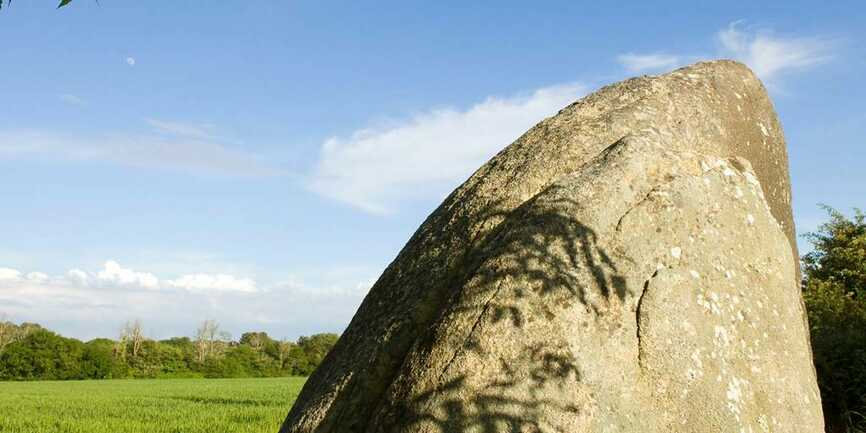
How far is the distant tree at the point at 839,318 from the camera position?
51.0ft

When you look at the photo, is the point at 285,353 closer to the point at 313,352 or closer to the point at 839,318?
the point at 313,352

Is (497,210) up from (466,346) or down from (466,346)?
up

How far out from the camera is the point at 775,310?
20.1 ft

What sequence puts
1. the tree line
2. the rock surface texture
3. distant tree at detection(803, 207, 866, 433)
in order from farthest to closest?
1. the tree line
2. distant tree at detection(803, 207, 866, 433)
3. the rock surface texture

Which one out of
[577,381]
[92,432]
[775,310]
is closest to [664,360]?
[577,381]

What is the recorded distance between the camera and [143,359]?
3361 inches

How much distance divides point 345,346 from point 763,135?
513cm

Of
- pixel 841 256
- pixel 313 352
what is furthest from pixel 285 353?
pixel 841 256

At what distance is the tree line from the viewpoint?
270 ft

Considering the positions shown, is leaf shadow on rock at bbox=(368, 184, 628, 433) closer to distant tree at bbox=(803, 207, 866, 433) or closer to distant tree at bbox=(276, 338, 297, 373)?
distant tree at bbox=(803, 207, 866, 433)

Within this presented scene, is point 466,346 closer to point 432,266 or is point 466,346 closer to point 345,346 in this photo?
point 432,266

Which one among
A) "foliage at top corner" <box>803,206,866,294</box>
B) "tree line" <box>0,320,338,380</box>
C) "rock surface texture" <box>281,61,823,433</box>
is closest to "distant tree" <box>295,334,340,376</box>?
"tree line" <box>0,320,338,380</box>

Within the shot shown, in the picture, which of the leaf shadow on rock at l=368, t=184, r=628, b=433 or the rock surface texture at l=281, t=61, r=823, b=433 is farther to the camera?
the rock surface texture at l=281, t=61, r=823, b=433

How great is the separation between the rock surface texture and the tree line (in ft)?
246
